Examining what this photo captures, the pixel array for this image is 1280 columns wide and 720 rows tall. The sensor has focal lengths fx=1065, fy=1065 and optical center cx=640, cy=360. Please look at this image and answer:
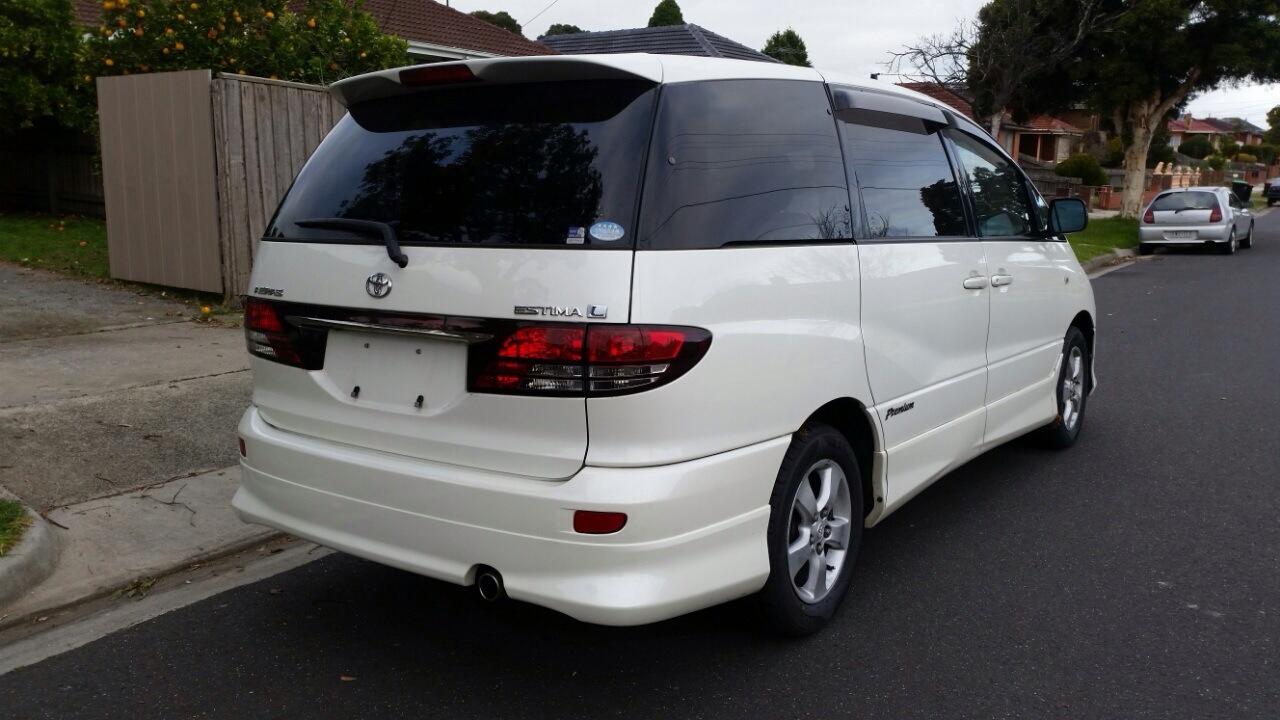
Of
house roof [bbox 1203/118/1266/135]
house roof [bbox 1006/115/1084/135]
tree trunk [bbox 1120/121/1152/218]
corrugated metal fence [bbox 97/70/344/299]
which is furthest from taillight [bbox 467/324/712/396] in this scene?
house roof [bbox 1203/118/1266/135]

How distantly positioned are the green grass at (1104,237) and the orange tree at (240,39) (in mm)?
12064

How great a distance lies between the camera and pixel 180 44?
10070mm

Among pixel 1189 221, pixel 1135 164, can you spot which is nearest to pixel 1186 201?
pixel 1189 221

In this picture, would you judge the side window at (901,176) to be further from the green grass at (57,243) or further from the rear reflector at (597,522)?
the green grass at (57,243)

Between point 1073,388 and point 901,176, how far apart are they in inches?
102

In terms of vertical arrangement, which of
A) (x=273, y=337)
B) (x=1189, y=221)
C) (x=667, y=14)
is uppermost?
(x=667, y=14)

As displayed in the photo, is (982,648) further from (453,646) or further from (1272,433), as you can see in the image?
(1272,433)

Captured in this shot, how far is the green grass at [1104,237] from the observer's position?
779 inches

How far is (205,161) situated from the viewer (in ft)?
28.9

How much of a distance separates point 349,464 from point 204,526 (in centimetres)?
175

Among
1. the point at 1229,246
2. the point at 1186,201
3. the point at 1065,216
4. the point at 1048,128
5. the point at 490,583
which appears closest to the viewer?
the point at 490,583

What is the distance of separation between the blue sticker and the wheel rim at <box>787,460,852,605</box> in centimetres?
108

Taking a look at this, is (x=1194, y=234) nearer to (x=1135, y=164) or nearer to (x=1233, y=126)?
(x=1135, y=164)

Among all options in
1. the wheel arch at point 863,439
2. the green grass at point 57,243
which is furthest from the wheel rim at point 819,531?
the green grass at point 57,243
